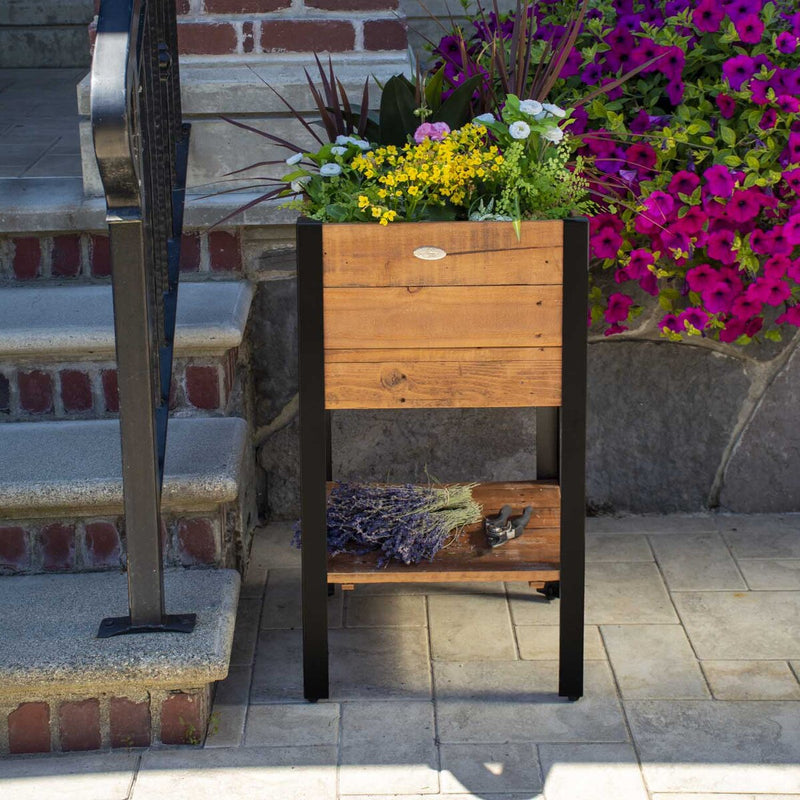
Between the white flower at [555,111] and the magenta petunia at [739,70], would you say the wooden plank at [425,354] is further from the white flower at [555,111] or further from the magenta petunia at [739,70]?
→ the magenta petunia at [739,70]

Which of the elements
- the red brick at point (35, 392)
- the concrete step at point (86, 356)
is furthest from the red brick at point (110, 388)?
the red brick at point (35, 392)

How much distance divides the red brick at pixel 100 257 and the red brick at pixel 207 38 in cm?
50

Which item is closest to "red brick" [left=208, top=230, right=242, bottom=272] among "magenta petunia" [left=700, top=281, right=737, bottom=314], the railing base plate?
the railing base plate

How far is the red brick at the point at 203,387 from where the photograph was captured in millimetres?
2594

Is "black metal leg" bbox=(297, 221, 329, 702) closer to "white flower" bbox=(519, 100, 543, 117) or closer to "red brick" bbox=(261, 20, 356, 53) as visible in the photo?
"white flower" bbox=(519, 100, 543, 117)

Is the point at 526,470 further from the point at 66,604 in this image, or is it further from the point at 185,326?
the point at 66,604

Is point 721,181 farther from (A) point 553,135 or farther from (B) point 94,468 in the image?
(B) point 94,468

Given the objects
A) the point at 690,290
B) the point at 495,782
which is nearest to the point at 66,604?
the point at 495,782

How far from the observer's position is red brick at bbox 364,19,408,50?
283 centimetres

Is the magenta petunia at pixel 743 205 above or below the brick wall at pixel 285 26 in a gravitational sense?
below

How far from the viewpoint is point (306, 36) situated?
283cm

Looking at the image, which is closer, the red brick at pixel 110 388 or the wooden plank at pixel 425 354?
the wooden plank at pixel 425 354

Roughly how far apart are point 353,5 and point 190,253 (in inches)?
28.1

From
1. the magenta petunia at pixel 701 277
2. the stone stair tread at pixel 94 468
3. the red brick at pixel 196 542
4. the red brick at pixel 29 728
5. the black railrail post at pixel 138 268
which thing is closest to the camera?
the black railrail post at pixel 138 268
